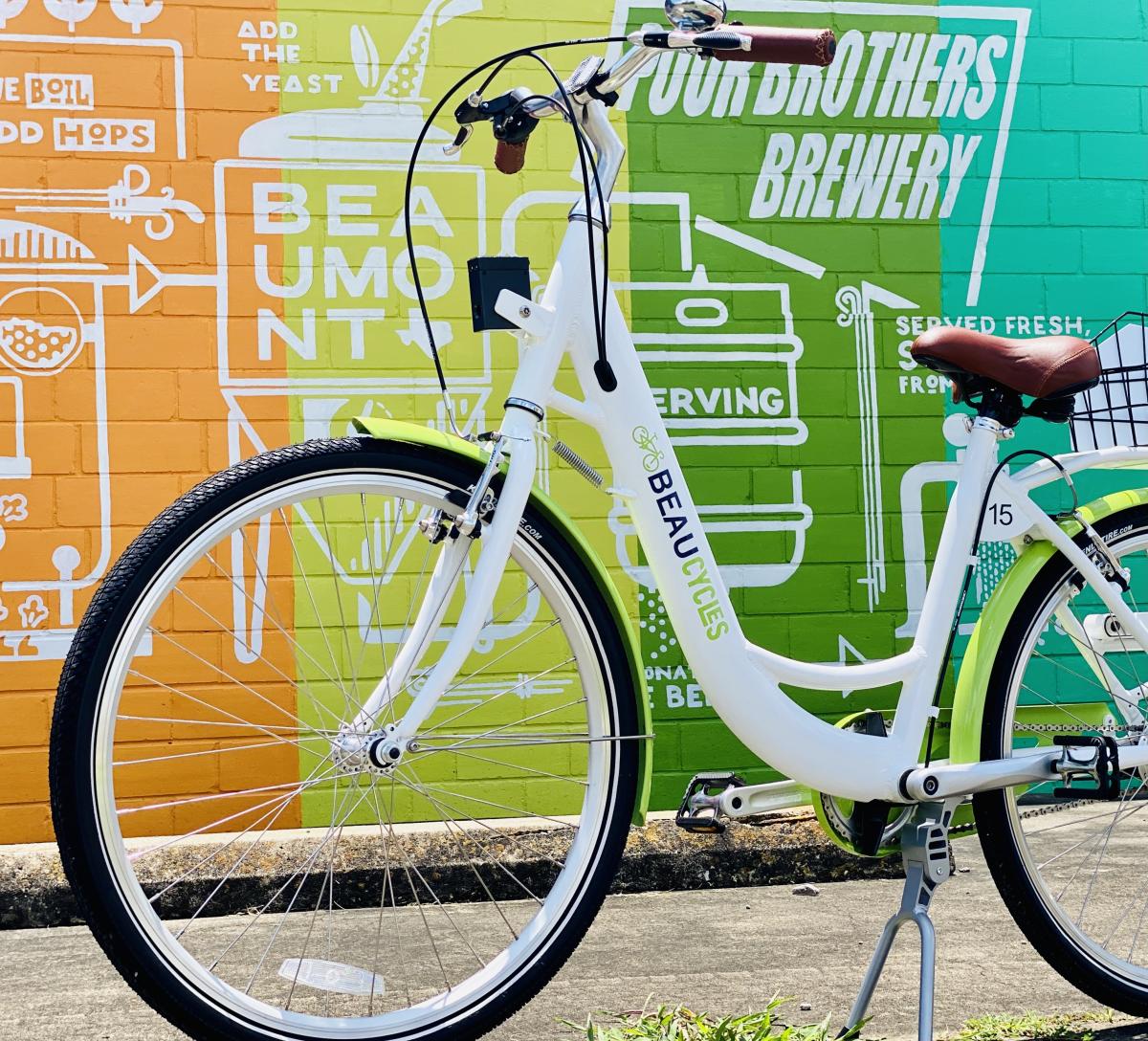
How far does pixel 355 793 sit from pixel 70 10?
87.1 inches

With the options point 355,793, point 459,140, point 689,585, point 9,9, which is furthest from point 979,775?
point 9,9

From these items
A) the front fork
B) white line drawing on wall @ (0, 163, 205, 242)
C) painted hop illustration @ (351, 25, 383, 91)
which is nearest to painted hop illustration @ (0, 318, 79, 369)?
white line drawing on wall @ (0, 163, 205, 242)

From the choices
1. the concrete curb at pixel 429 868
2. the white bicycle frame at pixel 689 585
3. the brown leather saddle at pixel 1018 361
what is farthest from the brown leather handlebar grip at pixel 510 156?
the concrete curb at pixel 429 868

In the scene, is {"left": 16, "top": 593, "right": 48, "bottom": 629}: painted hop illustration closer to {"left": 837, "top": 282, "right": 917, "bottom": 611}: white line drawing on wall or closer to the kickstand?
{"left": 837, "top": 282, "right": 917, "bottom": 611}: white line drawing on wall

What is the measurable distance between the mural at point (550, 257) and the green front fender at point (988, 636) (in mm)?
1604

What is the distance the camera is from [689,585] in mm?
2053

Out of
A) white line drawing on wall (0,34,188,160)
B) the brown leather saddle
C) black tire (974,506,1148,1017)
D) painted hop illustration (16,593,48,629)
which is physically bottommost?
black tire (974,506,1148,1017)

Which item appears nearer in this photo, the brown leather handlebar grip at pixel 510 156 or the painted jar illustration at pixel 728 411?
the brown leather handlebar grip at pixel 510 156

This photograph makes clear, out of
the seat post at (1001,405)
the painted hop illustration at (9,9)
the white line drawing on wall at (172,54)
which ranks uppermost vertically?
the painted hop illustration at (9,9)

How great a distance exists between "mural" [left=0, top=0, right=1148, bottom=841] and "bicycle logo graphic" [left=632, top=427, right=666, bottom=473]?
1.67 metres

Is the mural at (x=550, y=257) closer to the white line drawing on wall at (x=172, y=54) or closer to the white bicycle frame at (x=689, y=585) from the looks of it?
the white line drawing on wall at (x=172, y=54)

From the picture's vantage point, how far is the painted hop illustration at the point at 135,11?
3637mm

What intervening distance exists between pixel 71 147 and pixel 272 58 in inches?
23.3

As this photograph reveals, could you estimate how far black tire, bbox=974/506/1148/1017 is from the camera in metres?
2.16
